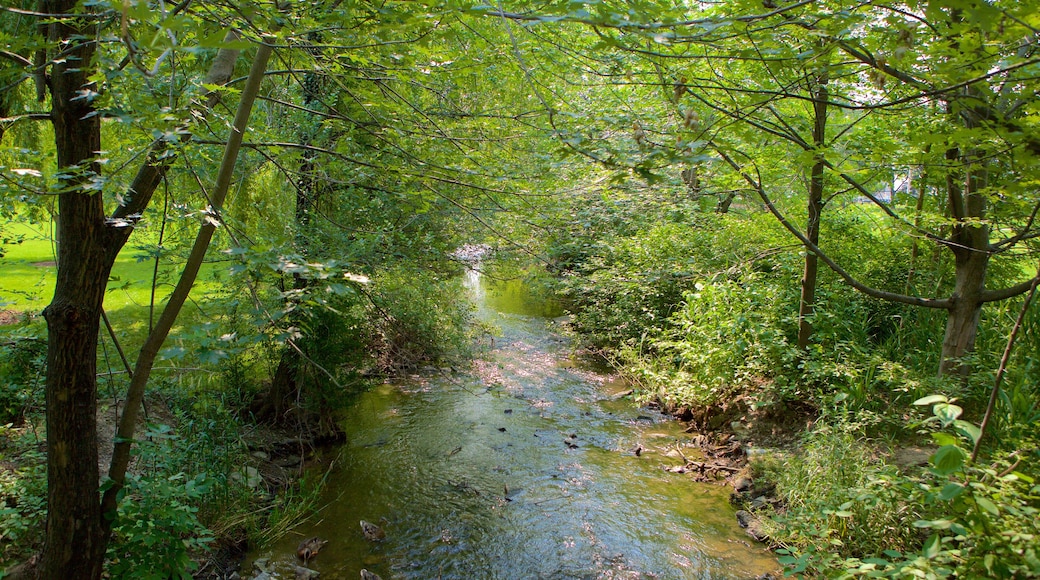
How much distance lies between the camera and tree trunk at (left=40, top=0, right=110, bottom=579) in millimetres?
2817

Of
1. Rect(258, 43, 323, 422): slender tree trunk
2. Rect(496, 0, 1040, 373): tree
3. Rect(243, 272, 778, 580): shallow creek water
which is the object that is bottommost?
Rect(243, 272, 778, 580): shallow creek water

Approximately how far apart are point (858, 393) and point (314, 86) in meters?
6.36

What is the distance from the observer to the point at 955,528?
2.52 meters

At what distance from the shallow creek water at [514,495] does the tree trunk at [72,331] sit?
1.46m

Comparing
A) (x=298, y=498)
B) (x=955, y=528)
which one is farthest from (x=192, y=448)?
(x=955, y=528)

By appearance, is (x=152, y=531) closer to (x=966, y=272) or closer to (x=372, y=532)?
(x=372, y=532)

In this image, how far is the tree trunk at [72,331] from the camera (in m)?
2.82

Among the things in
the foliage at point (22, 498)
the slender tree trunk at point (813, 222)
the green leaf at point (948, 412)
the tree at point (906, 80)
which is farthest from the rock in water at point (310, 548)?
the slender tree trunk at point (813, 222)

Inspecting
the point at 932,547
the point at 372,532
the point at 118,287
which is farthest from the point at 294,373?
the point at 932,547

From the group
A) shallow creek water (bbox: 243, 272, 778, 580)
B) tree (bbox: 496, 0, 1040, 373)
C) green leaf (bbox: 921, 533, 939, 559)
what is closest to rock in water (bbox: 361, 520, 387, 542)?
shallow creek water (bbox: 243, 272, 778, 580)

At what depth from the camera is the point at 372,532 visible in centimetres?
469

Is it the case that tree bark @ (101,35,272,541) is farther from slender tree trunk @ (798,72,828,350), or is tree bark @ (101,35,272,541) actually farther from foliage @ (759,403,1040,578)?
slender tree trunk @ (798,72,828,350)

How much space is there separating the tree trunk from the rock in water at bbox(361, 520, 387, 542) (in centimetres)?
207

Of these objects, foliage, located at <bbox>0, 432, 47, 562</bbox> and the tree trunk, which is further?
foliage, located at <bbox>0, 432, 47, 562</bbox>
